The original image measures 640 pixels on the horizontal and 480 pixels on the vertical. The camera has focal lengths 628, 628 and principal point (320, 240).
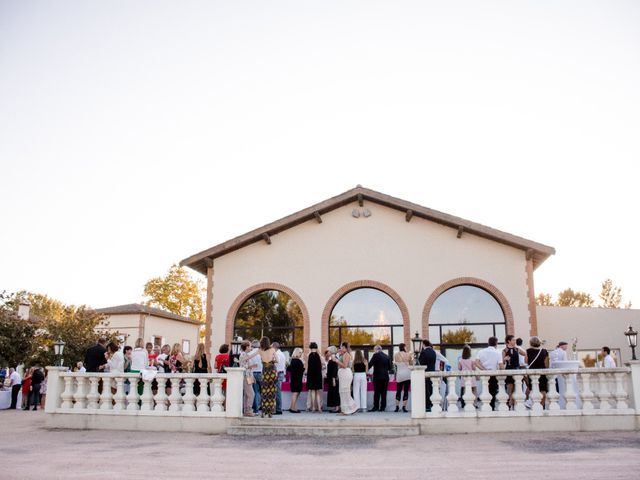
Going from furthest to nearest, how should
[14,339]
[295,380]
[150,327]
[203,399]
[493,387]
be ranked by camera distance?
[150,327] → [14,339] → [295,380] → [203,399] → [493,387]

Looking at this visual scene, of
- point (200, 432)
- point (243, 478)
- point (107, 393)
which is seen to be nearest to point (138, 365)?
point (107, 393)

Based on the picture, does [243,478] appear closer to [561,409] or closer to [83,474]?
[83,474]

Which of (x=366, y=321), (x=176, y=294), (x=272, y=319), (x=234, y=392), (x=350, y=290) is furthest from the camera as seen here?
(x=176, y=294)

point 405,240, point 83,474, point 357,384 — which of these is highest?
point 405,240

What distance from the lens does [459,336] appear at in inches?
742

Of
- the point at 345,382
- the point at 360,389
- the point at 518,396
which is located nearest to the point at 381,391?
the point at 360,389

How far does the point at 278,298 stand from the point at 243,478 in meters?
12.7

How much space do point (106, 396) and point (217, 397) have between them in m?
2.43

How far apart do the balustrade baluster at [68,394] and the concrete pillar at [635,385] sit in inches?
431

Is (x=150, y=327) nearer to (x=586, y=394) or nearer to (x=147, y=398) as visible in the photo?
(x=147, y=398)

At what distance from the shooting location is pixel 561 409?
37.6 feet

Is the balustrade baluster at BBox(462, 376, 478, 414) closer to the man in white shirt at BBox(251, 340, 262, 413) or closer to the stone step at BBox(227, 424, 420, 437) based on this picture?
the stone step at BBox(227, 424, 420, 437)

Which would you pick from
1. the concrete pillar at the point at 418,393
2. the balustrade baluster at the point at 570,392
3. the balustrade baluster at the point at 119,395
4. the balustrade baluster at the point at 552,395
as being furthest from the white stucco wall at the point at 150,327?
the balustrade baluster at the point at 570,392

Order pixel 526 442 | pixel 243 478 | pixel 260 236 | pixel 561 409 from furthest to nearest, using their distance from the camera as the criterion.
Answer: pixel 260 236
pixel 561 409
pixel 526 442
pixel 243 478
